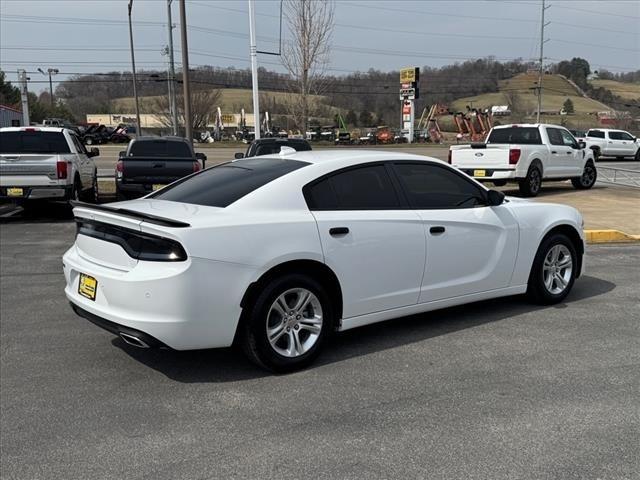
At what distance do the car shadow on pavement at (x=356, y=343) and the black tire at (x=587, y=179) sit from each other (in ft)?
41.5

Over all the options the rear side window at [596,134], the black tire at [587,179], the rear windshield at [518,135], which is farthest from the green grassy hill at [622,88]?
the rear windshield at [518,135]

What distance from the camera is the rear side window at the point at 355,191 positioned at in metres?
4.46

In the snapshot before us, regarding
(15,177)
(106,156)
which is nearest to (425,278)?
(15,177)

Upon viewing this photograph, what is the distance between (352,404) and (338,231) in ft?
4.12

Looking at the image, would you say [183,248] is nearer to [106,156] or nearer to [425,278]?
[425,278]

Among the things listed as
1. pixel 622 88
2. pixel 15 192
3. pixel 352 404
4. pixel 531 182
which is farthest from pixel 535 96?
pixel 352 404

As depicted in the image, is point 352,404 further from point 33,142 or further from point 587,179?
point 587,179

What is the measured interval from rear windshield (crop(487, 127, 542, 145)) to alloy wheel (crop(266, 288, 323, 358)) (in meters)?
13.1

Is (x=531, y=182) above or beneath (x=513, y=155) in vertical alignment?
beneath

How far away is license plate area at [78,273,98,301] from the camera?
4.08 m

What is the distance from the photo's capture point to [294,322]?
4238mm

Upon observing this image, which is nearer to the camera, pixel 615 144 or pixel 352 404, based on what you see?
pixel 352 404

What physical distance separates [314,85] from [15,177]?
16.8 m

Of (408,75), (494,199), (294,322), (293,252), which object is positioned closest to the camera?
(293,252)
